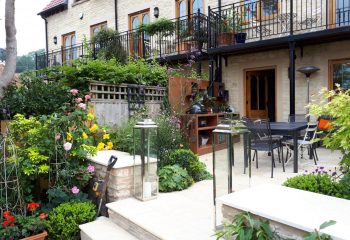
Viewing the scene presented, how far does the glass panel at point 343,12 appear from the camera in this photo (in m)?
7.68

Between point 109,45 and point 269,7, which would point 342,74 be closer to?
point 269,7

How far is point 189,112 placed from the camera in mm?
7164

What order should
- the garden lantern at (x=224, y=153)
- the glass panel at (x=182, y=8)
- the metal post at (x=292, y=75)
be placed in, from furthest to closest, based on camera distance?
1. the glass panel at (x=182, y=8)
2. the metal post at (x=292, y=75)
3. the garden lantern at (x=224, y=153)

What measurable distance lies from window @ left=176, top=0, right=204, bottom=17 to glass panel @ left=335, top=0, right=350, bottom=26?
14.1ft

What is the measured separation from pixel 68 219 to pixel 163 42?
8103 millimetres

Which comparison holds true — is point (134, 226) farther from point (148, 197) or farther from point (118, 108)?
point (118, 108)

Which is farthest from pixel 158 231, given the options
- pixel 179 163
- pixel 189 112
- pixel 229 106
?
pixel 229 106

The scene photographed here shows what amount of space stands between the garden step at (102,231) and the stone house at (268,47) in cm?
606

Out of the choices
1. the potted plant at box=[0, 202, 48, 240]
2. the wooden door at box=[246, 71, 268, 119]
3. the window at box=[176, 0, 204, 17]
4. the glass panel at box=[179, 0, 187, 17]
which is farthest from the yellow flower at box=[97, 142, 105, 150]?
the glass panel at box=[179, 0, 187, 17]

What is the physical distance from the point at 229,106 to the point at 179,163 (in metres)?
5.06

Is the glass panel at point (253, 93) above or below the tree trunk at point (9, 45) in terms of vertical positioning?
below

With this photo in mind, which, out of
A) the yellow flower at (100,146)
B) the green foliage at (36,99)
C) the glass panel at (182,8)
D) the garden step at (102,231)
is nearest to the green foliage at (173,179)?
the garden step at (102,231)

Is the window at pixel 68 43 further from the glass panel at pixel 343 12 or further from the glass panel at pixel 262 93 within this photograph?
the glass panel at pixel 343 12

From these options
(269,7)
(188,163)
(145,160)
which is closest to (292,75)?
(269,7)
